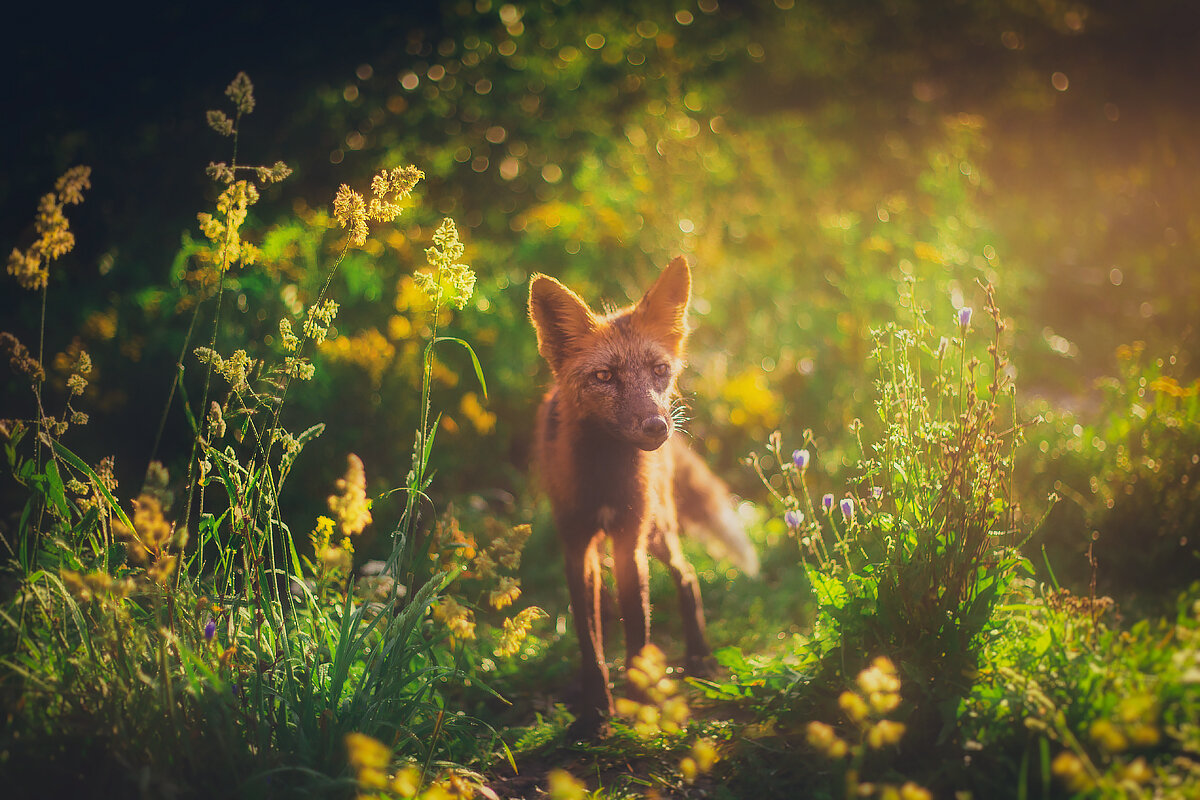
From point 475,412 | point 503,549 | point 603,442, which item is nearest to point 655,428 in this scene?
point 603,442

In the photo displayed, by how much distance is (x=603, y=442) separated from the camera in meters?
3.13

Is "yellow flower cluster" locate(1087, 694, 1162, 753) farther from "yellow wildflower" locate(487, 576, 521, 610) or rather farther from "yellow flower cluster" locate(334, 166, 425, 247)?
"yellow flower cluster" locate(334, 166, 425, 247)

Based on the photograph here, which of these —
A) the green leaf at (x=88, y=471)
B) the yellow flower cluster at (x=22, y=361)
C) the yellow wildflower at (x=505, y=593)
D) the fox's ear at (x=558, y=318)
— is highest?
the yellow flower cluster at (x=22, y=361)

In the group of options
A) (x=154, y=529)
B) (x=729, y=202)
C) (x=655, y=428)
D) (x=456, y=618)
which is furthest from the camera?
(x=729, y=202)

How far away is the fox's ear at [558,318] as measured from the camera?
3055 millimetres

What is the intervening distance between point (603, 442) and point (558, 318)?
61cm

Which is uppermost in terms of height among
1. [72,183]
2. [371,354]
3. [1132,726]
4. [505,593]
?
[72,183]

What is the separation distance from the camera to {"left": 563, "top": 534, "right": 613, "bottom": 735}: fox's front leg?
9.37 feet

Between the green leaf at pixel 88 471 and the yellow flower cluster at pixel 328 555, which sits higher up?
the green leaf at pixel 88 471

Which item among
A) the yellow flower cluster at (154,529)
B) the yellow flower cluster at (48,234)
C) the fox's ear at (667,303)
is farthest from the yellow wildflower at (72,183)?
the fox's ear at (667,303)

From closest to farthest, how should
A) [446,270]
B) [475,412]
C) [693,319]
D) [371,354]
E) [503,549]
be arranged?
[446,270] < [503,549] < [371,354] < [475,412] < [693,319]

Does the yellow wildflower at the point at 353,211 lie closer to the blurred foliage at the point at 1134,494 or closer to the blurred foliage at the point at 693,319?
the blurred foliage at the point at 693,319

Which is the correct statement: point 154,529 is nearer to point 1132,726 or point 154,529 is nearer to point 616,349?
point 616,349

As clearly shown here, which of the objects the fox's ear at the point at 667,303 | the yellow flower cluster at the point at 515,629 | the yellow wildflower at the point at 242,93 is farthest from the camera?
the fox's ear at the point at 667,303
